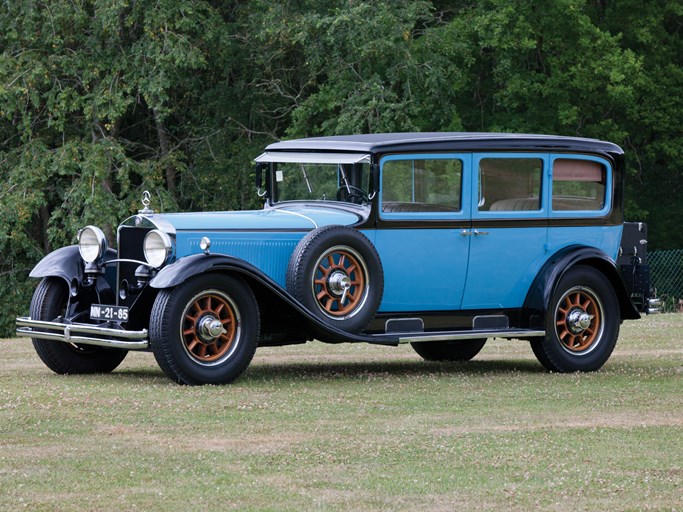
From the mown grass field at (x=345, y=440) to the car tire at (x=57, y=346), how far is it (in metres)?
0.28

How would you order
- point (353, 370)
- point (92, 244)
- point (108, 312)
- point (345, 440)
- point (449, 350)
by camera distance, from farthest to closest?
point (449, 350), point (353, 370), point (92, 244), point (108, 312), point (345, 440)

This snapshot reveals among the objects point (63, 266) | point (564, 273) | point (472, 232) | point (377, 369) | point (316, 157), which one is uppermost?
point (316, 157)

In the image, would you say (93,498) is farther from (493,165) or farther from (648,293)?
(648,293)

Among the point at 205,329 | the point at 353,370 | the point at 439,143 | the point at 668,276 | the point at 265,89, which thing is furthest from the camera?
the point at 265,89

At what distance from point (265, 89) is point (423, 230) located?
19.2m

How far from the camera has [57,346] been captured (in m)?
11.8

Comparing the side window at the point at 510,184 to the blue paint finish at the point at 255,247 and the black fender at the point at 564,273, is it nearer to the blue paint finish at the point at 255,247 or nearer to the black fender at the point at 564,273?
the black fender at the point at 564,273

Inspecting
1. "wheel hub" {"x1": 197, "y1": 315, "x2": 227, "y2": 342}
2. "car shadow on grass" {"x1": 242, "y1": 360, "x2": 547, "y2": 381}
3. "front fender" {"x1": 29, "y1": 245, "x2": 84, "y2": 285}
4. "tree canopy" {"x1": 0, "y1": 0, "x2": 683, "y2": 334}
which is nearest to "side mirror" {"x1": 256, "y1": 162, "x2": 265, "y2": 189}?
"car shadow on grass" {"x1": 242, "y1": 360, "x2": 547, "y2": 381}

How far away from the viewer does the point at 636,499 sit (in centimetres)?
661

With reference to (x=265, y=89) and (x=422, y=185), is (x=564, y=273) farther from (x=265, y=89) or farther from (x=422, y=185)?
(x=265, y=89)

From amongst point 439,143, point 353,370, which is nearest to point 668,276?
point 353,370

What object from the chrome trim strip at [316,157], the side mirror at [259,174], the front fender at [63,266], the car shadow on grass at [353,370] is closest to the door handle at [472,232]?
the chrome trim strip at [316,157]

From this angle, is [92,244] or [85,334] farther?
[92,244]

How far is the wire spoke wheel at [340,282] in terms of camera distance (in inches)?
441
